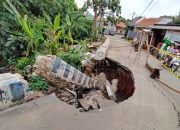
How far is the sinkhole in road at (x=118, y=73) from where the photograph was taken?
7.14m

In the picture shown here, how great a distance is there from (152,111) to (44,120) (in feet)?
8.02

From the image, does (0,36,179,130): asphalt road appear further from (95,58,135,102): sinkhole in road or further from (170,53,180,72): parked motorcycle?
(170,53,180,72): parked motorcycle

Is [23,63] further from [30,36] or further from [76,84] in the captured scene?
[76,84]

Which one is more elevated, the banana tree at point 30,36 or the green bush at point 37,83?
the banana tree at point 30,36

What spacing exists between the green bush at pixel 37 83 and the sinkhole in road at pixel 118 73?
3.54 meters

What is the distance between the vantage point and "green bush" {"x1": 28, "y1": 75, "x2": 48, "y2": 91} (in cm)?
404

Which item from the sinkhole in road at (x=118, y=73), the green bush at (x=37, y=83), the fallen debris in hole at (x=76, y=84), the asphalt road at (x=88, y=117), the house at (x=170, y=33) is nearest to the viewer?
the asphalt road at (x=88, y=117)

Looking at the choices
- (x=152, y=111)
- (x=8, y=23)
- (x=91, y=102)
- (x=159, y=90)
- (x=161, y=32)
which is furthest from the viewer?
(x=161, y=32)

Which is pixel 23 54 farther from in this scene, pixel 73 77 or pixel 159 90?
pixel 159 90

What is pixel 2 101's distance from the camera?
132 inches

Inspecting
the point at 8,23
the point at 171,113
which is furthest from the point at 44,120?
the point at 8,23

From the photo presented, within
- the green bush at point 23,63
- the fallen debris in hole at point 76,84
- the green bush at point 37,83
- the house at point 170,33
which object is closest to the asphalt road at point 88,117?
the green bush at point 37,83

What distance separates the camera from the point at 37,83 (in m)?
4.15

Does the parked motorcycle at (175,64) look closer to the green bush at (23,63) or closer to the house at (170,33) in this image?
the house at (170,33)
